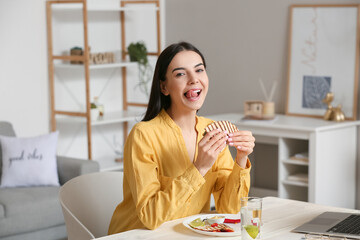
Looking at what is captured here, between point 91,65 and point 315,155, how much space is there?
5.75ft

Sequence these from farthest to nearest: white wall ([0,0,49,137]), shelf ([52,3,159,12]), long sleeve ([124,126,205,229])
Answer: shelf ([52,3,159,12]), white wall ([0,0,49,137]), long sleeve ([124,126,205,229])

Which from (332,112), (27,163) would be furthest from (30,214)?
(332,112)

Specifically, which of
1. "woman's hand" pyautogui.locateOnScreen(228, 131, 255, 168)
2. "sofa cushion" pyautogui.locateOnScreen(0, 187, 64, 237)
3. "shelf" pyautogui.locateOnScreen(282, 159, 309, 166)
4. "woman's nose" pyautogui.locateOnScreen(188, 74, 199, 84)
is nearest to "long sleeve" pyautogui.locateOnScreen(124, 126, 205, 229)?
"woman's hand" pyautogui.locateOnScreen(228, 131, 255, 168)

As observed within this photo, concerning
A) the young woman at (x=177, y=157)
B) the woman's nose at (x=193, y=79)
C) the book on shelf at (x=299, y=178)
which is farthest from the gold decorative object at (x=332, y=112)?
the woman's nose at (x=193, y=79)

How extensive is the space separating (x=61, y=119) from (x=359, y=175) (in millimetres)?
2167

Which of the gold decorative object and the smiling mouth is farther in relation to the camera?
the gold decorative object

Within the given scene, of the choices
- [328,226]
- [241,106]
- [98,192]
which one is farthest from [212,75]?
[328,226]

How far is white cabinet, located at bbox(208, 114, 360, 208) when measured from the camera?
147 inches

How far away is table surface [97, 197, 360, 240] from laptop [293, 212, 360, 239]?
0.03m

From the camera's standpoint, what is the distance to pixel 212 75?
4.82 m

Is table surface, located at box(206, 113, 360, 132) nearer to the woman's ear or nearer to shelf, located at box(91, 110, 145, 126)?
shelf, located at box(91, 110, 145, 126)

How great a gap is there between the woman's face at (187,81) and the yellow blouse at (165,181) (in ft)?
0.31

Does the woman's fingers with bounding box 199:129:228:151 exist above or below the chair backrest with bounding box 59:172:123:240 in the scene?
above

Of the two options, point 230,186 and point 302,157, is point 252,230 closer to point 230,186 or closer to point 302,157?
point 230,186
